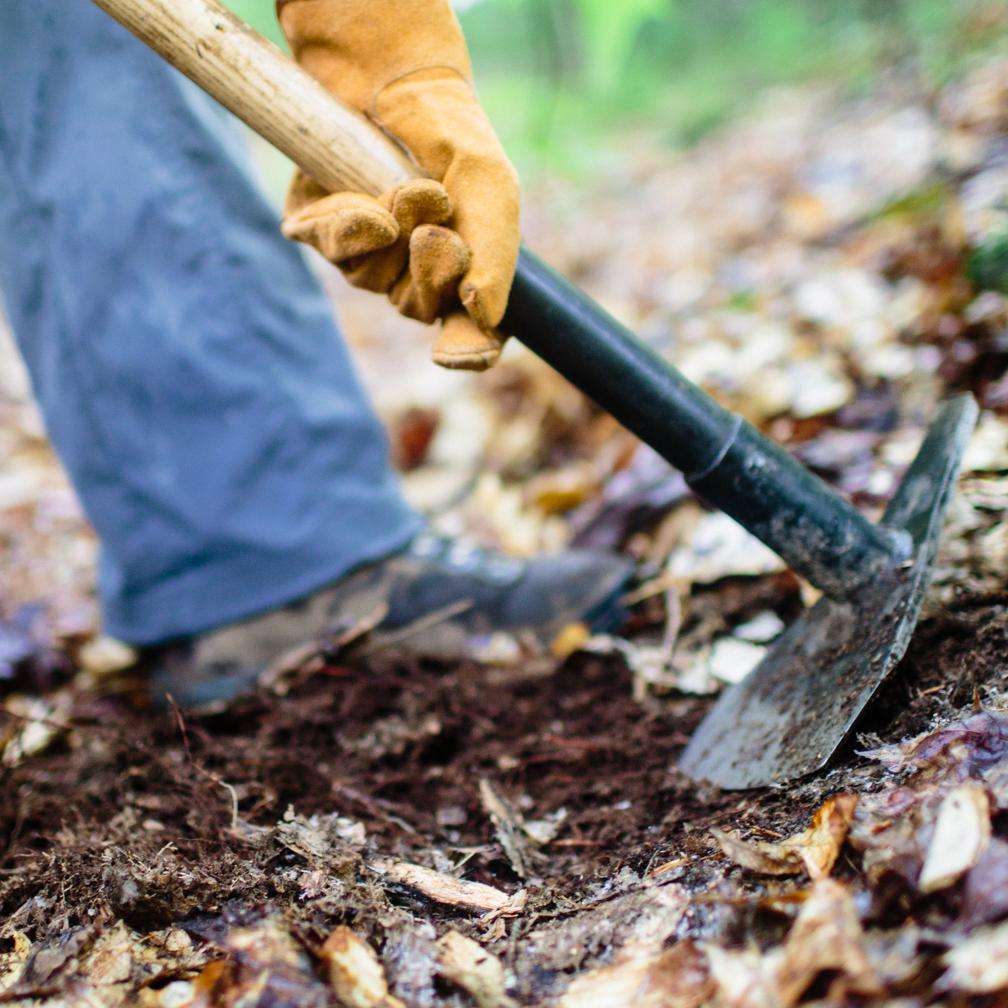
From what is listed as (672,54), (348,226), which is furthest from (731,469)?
(672,54)

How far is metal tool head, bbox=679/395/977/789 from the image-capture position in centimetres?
106

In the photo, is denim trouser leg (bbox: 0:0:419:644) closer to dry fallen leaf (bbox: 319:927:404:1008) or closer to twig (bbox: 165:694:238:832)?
twig (bbox: 165:694:238:832)

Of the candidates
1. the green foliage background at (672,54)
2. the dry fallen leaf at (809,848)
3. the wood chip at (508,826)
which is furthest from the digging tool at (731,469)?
the green foliage background at (672,54)

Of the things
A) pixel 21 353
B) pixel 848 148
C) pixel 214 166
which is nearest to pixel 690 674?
pixel 214 166

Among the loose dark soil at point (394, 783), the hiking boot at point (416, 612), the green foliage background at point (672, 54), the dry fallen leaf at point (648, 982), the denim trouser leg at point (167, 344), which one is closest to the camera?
the dry fallen leaf at point (648, 982)

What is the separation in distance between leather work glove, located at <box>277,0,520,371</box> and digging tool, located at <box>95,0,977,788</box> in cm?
5

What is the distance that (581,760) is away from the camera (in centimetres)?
133

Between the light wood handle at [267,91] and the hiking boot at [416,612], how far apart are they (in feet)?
2.73

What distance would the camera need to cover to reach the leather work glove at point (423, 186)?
3.58ft

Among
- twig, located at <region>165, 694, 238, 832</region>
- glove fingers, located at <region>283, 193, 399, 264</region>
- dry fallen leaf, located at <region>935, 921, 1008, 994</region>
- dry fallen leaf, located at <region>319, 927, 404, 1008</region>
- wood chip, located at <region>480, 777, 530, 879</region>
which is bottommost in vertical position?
twig, located at <region>165, 694, 238, 832</region>

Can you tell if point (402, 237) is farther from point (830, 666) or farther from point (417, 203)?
point (830, 666)

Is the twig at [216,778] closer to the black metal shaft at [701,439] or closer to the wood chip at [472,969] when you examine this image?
the wood chip at [472,969]

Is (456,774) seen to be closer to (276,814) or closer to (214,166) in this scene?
(276,814)

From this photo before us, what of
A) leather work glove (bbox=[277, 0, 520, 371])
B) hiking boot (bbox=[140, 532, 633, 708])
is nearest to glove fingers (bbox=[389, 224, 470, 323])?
leather work glove (bbox=[277, 0, 520, 371])
